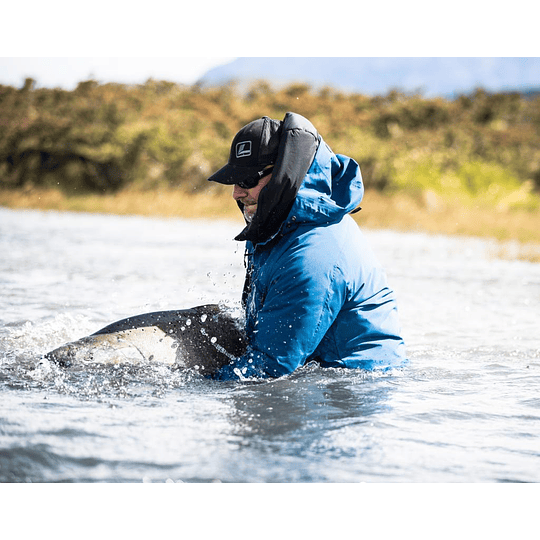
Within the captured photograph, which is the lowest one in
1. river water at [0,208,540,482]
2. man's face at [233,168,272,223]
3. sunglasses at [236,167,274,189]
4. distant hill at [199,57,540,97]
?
river water at [0,208,540,482]

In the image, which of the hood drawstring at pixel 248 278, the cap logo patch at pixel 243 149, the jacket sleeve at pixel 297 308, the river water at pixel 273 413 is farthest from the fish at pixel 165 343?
the cap logo patch at pixel 243 149

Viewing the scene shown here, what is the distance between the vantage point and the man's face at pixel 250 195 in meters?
4.14

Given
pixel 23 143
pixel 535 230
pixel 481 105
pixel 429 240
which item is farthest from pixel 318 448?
pixel 481 105

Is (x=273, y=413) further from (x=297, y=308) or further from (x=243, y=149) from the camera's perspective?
(x=243, y=149)

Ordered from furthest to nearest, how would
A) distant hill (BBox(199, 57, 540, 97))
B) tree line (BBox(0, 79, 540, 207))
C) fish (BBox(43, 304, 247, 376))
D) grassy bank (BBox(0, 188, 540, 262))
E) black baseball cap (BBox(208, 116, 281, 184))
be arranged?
distant hill (BBox(199, 57, 540, 97)) < tree line (BBox(0, 79, 540, 207)) < grassy bank (BBox(0, 188, 540, 262)) < fish (BBox(43, 304, 247, 376)) < black baseball cap (BBox(208, 116, 281, 184))

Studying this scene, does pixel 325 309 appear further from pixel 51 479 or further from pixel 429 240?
pixel 429 240

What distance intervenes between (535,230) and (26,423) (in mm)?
15519

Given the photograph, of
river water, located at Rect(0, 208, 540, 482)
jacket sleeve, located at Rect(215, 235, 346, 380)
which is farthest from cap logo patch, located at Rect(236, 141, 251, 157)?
A: river water, located at Rect(0, 208, 540, 482)

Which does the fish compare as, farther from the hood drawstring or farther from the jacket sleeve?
the jacket sleeve

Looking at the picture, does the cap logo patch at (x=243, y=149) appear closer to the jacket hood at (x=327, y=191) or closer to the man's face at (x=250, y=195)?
the man's face at (x=250, y=195)

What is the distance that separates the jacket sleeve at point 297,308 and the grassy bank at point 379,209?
40.8 feet

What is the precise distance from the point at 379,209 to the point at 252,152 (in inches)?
673

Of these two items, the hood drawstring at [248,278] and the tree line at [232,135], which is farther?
the tree line at [232,135]

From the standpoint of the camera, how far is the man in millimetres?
3949
